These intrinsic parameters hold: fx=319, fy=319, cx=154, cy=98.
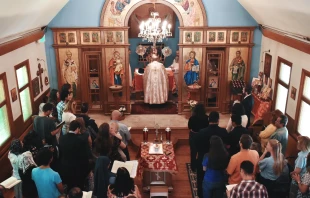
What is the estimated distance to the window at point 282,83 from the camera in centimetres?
773

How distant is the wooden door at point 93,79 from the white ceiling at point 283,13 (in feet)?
15.0

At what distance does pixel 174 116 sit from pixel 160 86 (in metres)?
1.19

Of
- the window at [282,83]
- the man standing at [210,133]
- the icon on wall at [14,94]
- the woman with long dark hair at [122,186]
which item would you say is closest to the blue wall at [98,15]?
the window at [282,83]

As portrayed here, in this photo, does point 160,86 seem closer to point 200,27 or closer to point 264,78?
point 200,27

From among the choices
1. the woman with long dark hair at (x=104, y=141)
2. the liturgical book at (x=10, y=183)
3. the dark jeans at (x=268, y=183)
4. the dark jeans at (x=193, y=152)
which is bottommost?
the dark jeans at (x=193, y=152)

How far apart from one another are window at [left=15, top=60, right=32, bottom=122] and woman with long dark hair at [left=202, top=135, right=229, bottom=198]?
5001mm

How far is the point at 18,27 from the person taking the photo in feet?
22.8

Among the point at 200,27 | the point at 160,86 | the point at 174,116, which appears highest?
the point at 200,27

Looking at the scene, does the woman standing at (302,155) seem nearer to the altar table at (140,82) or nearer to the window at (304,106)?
Answer: the window at (304,106)

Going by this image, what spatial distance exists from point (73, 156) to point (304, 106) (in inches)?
193

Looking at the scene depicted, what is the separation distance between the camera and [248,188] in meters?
3.62

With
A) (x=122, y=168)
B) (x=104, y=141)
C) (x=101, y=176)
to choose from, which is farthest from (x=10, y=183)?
(x=122, y=168)

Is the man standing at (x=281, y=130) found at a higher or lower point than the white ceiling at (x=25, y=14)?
lower

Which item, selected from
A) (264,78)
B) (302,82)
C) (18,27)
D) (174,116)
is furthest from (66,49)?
Result: (302,82)
